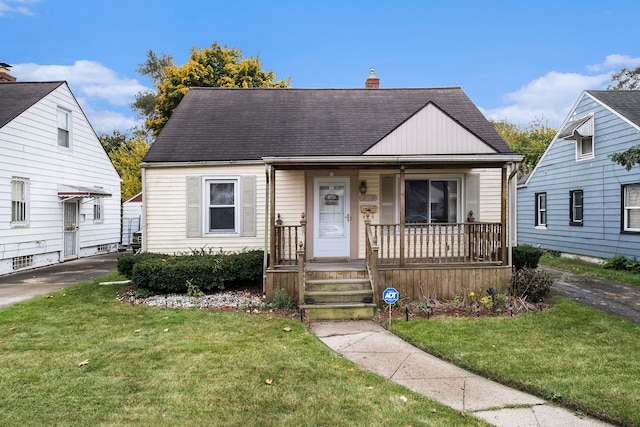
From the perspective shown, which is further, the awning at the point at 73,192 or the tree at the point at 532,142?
the tree at the point at 532,142

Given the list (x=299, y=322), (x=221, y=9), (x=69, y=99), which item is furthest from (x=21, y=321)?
(x=221, y=9)

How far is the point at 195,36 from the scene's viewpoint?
25359 millimetres

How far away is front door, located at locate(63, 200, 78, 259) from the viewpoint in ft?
50.0

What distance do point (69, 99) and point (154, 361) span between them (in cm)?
1408

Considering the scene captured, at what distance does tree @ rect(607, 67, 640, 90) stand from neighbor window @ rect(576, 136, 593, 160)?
2141 centimetres

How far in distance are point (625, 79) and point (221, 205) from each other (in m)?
34.1

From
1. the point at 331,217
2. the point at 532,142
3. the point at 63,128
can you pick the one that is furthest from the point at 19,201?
the point at 532,142

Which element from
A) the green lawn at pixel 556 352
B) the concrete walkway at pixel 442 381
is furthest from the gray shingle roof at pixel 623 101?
the concrete walkway at pixel 442 381

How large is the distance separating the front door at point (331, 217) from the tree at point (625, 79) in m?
31.3

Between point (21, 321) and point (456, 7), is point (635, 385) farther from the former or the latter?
point (456, 7)

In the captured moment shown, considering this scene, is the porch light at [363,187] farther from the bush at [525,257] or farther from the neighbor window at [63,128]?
the neighbor window at [63,128]

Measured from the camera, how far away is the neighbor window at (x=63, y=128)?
14648 mm

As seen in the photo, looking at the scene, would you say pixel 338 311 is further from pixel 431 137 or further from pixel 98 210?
pixel 98 210

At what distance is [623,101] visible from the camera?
13.4 m
